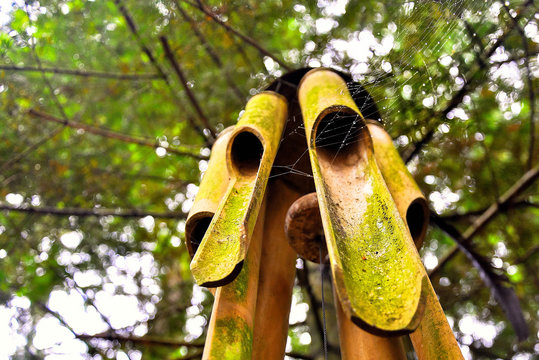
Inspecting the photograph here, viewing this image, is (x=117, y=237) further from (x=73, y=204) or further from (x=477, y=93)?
(x=477, y=93)

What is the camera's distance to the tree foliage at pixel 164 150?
361 centimetres

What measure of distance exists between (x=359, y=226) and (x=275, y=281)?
2.14 feet

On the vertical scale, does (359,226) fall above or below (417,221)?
below

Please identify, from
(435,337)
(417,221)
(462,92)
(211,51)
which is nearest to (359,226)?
(435,337)

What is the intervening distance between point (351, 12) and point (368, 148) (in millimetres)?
2784

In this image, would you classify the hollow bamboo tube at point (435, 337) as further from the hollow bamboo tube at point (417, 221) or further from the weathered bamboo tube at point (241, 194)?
the weathered bamboo tube at point (241, 194)

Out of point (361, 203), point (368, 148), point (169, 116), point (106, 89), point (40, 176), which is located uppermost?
point (106, 89)

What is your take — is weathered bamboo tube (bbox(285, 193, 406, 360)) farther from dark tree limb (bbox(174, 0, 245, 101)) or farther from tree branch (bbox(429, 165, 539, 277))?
dark tree limb (bbox(174, 0, 245, 101))

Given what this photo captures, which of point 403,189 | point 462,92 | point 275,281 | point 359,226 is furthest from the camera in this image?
point 462,92

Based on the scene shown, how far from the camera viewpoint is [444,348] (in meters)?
1.18

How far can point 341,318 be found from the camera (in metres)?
1.61

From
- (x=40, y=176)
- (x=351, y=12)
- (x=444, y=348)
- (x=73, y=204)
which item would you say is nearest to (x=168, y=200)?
(x=73, y=204)

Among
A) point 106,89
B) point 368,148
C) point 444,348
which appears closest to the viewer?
point 444,348

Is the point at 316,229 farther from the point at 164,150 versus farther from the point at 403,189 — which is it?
the point at 164,150
